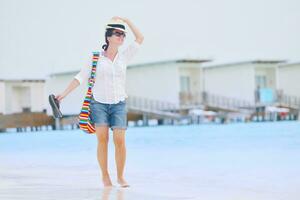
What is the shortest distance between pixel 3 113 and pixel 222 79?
1263 cm

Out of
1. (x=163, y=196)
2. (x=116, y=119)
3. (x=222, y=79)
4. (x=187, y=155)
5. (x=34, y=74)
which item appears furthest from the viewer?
(x=222, y=79)

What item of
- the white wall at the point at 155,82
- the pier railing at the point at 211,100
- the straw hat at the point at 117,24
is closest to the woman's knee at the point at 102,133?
the straw hat at the point at 117,24

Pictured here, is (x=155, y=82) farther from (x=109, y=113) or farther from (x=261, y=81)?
(x=109, y=113)

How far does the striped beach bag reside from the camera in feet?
19.8

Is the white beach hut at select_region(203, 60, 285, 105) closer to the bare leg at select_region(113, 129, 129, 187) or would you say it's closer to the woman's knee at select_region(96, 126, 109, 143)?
the bare leg at select_region(113, 129, 129, 187)

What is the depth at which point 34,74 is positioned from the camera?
3281cm

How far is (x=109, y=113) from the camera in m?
6.06

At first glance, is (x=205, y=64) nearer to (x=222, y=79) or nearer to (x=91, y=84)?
(x=222, y=79)

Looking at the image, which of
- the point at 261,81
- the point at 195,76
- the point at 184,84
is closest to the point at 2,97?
the point at 184,84

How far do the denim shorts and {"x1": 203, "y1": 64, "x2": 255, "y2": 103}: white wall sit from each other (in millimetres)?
30745

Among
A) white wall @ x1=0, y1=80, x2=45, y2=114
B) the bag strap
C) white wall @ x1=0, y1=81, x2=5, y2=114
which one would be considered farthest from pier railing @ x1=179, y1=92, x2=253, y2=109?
the bag strap

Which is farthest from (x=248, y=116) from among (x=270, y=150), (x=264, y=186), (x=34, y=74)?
(x=264, y=186)

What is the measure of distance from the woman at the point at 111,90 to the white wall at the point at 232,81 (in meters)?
30.6

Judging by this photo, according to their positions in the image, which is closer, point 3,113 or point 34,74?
point 3,113
